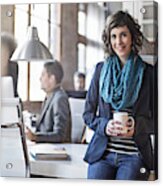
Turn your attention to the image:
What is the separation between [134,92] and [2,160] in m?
0.60

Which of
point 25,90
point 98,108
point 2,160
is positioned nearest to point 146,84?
point 98,108

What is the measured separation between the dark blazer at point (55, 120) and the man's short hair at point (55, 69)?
0.05 m

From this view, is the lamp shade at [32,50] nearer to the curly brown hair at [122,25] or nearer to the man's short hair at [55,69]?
the man's short hair at [55,69]

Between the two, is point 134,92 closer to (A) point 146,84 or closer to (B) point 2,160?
(A) point 146,84

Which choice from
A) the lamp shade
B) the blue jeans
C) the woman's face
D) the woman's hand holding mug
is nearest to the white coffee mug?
the woman's hand holding mug

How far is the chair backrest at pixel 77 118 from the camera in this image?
1814 millimetres

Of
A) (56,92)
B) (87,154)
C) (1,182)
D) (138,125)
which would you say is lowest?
(1,182)

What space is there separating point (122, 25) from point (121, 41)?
6 centimetres

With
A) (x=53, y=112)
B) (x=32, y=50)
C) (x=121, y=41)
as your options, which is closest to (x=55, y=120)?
(x=53, y=112)

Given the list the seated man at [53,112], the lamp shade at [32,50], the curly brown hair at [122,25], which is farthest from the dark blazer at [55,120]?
the curly brown hair at [122,25]

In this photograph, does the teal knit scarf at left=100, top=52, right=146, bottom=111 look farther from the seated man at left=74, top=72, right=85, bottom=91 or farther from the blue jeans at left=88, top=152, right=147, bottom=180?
the blue jeans at left=88, top=152, right=147, bottom=180

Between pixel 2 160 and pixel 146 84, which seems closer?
pixel 146 84

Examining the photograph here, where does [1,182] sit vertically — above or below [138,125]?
below

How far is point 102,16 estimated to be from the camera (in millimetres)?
1804
